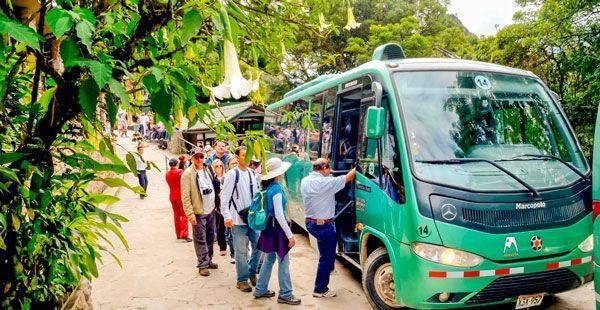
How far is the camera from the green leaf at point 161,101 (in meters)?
1.57

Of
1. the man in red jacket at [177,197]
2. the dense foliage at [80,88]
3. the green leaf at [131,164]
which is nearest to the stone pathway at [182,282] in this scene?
the man in red jacket at [177,197]

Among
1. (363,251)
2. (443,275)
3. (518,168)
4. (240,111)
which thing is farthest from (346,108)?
(240,111)

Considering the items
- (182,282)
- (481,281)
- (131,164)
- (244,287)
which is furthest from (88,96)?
(182,282)

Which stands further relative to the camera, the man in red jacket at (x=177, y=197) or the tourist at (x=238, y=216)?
the man in red jacket at (x=177, y=197)

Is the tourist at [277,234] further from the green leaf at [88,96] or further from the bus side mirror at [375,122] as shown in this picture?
the green leaf at [88,96]

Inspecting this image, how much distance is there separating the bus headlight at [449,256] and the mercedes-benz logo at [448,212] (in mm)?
280

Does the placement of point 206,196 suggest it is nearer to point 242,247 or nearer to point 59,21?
point 242,247

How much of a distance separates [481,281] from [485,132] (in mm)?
1637

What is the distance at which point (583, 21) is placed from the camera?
1062 centimetres

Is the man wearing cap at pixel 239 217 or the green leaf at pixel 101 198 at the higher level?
the green leaf at pixel 101 198

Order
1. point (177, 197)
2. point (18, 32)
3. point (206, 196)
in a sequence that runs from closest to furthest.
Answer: point (18, 32) → point (206, 196) → point (177, 197)

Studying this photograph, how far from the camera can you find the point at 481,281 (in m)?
3.91

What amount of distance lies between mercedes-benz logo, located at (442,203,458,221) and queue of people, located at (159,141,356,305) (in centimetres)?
161

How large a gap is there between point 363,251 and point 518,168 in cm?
195
